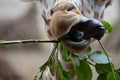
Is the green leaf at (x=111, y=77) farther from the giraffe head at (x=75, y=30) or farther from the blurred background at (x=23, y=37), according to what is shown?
the blurred background at (x=23, y=37)

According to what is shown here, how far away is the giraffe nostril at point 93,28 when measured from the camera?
61 cm

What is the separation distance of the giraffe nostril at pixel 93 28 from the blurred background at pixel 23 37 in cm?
129

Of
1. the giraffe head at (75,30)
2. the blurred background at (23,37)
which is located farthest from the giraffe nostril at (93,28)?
the blurred background at (23,37)

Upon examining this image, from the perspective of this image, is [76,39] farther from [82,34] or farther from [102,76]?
[102,76]

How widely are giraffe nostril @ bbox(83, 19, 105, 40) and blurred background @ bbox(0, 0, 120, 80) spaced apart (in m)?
1.29

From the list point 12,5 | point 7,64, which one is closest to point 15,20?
point 12,5

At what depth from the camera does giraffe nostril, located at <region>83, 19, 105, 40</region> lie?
24.0 inches

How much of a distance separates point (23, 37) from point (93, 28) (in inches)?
54.6

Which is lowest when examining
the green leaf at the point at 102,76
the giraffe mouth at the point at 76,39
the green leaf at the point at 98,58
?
the green leaf at the point at 102,76

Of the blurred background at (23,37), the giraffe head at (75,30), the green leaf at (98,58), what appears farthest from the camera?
the blurred background at (23,37)

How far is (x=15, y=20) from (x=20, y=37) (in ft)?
0.56

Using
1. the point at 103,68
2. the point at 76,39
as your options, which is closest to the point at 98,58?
the point at 103,68

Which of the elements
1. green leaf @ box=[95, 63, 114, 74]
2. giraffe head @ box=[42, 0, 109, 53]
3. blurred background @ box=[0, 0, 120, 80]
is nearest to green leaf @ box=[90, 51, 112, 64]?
green leaf @ box=[95, 63, 114, 74]

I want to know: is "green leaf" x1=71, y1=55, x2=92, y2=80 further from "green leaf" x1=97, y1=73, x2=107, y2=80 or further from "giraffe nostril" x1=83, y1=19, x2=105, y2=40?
"giraffe nostril" x1=83, y1=19, x2=105, y2=40
